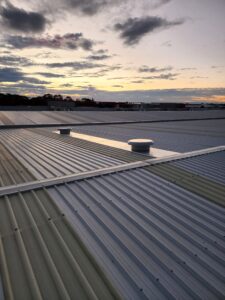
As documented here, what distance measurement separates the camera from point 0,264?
14.5 ft

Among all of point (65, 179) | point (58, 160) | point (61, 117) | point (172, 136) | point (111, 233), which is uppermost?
point (65, 179)

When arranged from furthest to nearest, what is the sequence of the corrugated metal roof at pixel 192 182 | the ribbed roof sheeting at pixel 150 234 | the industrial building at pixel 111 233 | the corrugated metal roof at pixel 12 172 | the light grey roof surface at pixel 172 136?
the light grey roof surface at pixel 172 136
the corrugated metal roof at pixel 12 172
the corrugated metal roof at pixel 192 182
the ribbed roof sheeting at pixel 150 234
the industrial building at pixel 111 233

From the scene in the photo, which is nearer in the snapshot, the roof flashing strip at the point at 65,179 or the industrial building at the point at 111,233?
the industrial building at the point at 111,233

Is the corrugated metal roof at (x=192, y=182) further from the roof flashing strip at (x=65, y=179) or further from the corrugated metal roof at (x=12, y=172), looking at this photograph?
the corrugated metal roof at (x=12, y=172)

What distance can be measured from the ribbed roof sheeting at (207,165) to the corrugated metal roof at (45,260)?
22.5ft

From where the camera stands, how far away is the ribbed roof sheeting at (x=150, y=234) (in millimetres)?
4340

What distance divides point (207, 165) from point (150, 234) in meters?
7.08

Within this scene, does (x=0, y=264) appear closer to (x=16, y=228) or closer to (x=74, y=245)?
(x=16, y=228)

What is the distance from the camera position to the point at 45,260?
4641 millimetres

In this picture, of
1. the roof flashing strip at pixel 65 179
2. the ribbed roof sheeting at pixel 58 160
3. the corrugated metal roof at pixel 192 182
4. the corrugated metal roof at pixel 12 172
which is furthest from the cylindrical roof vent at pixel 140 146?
the corrugated metal roof at pixel 12 172

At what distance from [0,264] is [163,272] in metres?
3.33

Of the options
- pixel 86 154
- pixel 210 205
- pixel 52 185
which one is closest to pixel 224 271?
pixel 210 205

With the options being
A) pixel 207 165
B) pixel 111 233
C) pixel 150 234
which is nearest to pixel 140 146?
pixel 207 165

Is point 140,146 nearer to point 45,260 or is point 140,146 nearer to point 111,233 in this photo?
point 111,233
